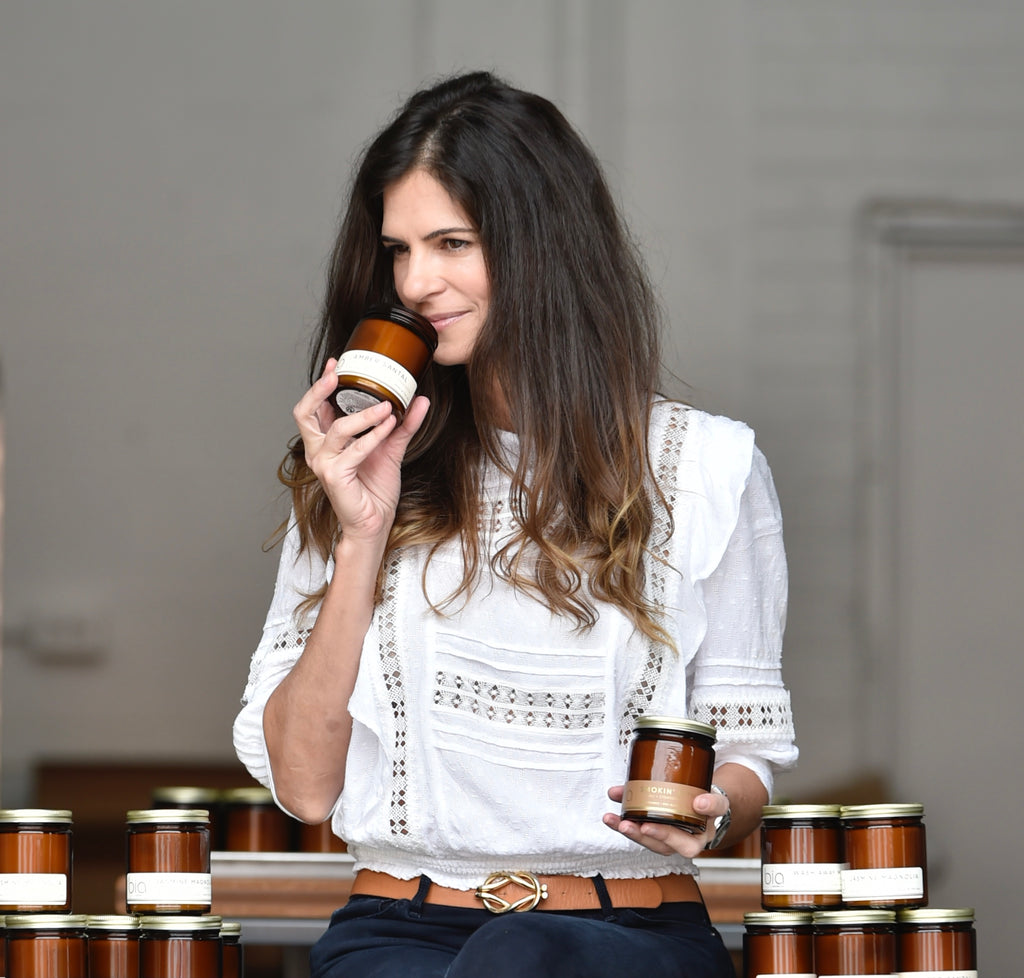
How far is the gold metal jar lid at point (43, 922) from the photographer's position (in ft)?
4.99

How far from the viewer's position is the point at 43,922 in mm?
1523

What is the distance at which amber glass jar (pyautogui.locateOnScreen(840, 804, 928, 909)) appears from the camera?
1.55m

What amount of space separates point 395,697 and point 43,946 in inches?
15.7

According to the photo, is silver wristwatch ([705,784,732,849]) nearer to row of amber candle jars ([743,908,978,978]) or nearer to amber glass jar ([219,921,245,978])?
row of amber candle jars ([743,908,978,978])

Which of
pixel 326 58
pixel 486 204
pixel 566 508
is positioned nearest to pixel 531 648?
pixel 566 508

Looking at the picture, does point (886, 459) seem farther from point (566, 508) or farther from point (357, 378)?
point (357, 378)

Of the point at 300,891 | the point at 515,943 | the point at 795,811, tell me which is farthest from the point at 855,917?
the point at 300,891

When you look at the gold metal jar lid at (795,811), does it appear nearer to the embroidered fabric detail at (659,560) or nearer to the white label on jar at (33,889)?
the embroidered fabric detail at (659,560)

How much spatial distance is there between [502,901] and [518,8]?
7.69 feet

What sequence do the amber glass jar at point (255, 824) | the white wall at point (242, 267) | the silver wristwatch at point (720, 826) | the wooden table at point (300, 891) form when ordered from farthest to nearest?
the white wall at point (242, 267), the amber glass jar at point (255, 824), the wooden table at point (300, 891), the silver wristwatch at point (720, 826)

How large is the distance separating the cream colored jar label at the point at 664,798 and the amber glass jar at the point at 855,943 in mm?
252

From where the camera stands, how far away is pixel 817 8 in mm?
3438

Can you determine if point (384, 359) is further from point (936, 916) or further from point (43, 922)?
point (936, 916)

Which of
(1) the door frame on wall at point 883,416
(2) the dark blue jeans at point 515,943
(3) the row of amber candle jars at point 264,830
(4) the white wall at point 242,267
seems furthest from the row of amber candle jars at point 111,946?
(1) the door frame on wall at point 883,416
